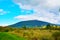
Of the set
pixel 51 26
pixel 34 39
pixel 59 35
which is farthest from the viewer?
pixel 51 26

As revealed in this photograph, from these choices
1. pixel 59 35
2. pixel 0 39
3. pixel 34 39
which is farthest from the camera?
pixel 59 35

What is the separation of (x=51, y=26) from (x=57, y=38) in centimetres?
2963

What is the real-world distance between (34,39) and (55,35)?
4910mm

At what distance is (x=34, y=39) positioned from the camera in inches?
1278

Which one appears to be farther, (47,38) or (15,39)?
(47,38)

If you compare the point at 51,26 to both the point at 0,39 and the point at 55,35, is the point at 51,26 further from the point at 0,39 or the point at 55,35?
the point at 0,39

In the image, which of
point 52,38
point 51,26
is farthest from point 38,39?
point 51,26

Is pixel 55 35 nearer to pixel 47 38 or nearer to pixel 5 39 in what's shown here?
pixel 47 38

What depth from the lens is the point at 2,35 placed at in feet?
79.3

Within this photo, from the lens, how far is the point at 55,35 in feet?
116

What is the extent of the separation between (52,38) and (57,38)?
0.89 metres

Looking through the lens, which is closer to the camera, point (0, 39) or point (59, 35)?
point (0, 39)

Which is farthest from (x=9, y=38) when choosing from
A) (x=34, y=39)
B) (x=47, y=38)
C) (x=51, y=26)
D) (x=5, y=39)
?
(x=51, y=26)

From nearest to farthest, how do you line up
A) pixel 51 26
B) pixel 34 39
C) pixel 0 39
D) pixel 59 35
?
pixel 0 39, pixel 34 39, pixel 59 35, pixel 51 26
